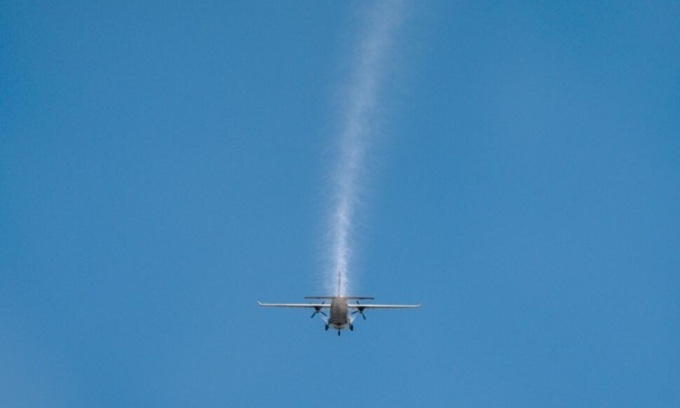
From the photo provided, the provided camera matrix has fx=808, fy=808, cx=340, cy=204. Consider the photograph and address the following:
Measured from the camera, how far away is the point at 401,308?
455 ft

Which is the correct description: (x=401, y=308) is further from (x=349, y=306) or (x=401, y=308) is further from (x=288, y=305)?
(x=288, y=305)

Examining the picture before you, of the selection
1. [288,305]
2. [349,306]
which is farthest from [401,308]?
[288,305]

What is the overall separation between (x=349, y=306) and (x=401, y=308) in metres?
10.1

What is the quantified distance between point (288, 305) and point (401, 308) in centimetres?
1965

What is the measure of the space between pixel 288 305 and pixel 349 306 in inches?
494

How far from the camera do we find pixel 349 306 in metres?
134

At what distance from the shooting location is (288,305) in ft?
462
